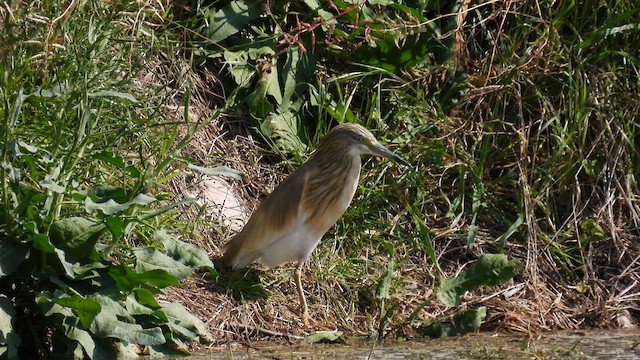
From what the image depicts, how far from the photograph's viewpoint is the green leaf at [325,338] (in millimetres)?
5621

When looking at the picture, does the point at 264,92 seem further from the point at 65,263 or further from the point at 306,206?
the point at 65,263

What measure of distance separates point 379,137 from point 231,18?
1111 millimetres

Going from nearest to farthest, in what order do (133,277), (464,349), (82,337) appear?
(82,337) < (133,277) < (464,349)

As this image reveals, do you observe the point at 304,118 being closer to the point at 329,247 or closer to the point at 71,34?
the point at 329,247

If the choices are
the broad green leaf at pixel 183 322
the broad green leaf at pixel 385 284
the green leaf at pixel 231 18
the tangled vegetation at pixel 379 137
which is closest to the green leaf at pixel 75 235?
the tangled vegetation at pixel 379 137

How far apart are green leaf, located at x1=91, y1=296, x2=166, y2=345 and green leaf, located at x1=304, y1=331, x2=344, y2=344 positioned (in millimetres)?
986

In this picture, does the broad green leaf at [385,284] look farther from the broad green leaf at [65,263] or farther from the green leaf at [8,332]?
the green leaf at [8,332]

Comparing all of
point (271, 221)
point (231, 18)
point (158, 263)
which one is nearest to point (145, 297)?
point (158, 263)

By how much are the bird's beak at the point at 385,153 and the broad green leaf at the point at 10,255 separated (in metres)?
2.21

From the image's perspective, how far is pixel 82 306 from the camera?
4715mm

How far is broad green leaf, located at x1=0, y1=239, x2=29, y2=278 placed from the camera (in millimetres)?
4734

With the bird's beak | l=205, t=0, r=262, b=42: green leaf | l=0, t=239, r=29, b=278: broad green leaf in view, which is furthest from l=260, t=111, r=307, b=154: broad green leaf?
l=0, t=239, r=29, b=278: broad green leaf

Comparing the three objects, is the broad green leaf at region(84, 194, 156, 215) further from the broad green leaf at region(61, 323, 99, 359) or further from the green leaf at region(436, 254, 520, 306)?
the green leaf at region(436, 254, 520, 306)

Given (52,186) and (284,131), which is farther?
(284,131)
